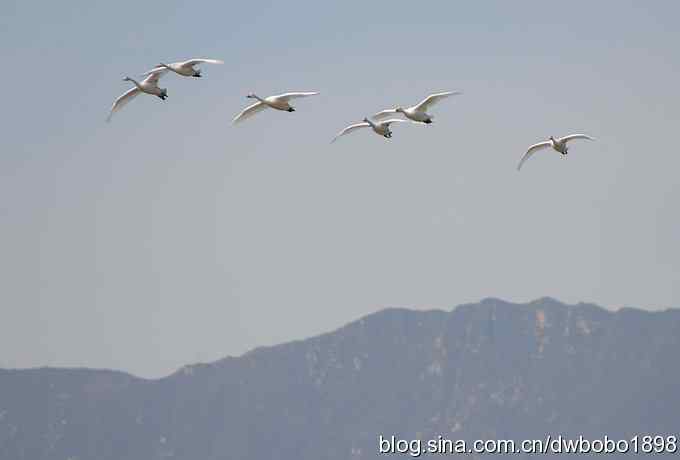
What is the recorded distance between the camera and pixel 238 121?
402ft

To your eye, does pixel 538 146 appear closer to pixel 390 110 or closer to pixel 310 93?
pixel 390 110

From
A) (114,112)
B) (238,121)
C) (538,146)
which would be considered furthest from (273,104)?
(538,146)

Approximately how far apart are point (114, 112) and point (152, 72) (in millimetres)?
4654

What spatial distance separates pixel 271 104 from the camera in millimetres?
120250

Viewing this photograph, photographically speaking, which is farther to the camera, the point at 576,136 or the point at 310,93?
the point at 576,136

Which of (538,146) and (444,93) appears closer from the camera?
(444,93)

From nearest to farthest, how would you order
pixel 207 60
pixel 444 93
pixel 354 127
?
pixel 207 60 → pixel 444 93 → pixel 354 127

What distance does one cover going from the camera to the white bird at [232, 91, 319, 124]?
384 feet

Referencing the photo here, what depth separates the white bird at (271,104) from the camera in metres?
117

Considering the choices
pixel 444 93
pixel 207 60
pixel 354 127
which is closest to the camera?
pixel 207 60

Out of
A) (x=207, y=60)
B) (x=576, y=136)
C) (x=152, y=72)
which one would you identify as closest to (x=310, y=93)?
(x=207, y=60)

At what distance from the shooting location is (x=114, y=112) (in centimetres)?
12150

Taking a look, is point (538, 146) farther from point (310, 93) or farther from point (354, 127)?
point (310, 93)

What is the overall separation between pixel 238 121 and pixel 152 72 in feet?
24.4
